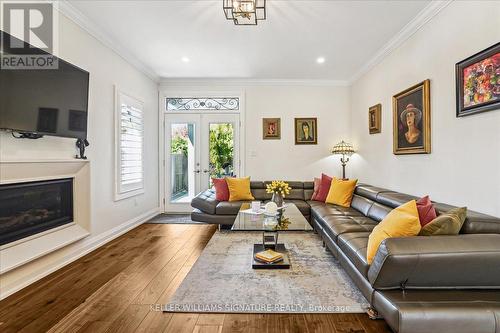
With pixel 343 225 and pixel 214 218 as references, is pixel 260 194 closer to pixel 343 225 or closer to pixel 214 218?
pixel 214 218

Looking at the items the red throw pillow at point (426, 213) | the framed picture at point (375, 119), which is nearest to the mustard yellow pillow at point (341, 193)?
the framed picture at point (375, 119)

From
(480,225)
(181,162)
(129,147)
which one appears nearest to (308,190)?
(181,162)

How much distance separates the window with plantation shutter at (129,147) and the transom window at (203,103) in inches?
40.0

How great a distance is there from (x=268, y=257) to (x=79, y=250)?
233 cm

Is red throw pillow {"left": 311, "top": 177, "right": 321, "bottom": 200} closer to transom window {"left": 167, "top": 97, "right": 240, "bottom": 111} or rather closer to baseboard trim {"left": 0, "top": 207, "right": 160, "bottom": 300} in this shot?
transom window {"left": 167, "top": 97, "right": 240, "bottom": 111}

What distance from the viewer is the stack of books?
278cm

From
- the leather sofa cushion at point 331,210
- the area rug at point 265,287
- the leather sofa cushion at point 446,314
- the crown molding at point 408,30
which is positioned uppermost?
the crown molding at point 408,30

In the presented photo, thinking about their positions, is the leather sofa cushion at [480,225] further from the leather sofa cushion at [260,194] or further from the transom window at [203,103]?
the transom window at [203,103]

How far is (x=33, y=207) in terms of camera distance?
2.67m

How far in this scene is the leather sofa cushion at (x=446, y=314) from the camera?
154 cm

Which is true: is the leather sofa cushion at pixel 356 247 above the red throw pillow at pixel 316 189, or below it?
below

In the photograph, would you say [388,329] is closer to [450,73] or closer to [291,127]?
[450,73]

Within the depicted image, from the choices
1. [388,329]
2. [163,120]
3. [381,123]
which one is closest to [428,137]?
[381,123]

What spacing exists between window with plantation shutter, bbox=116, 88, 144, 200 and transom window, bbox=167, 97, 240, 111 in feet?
3.33
